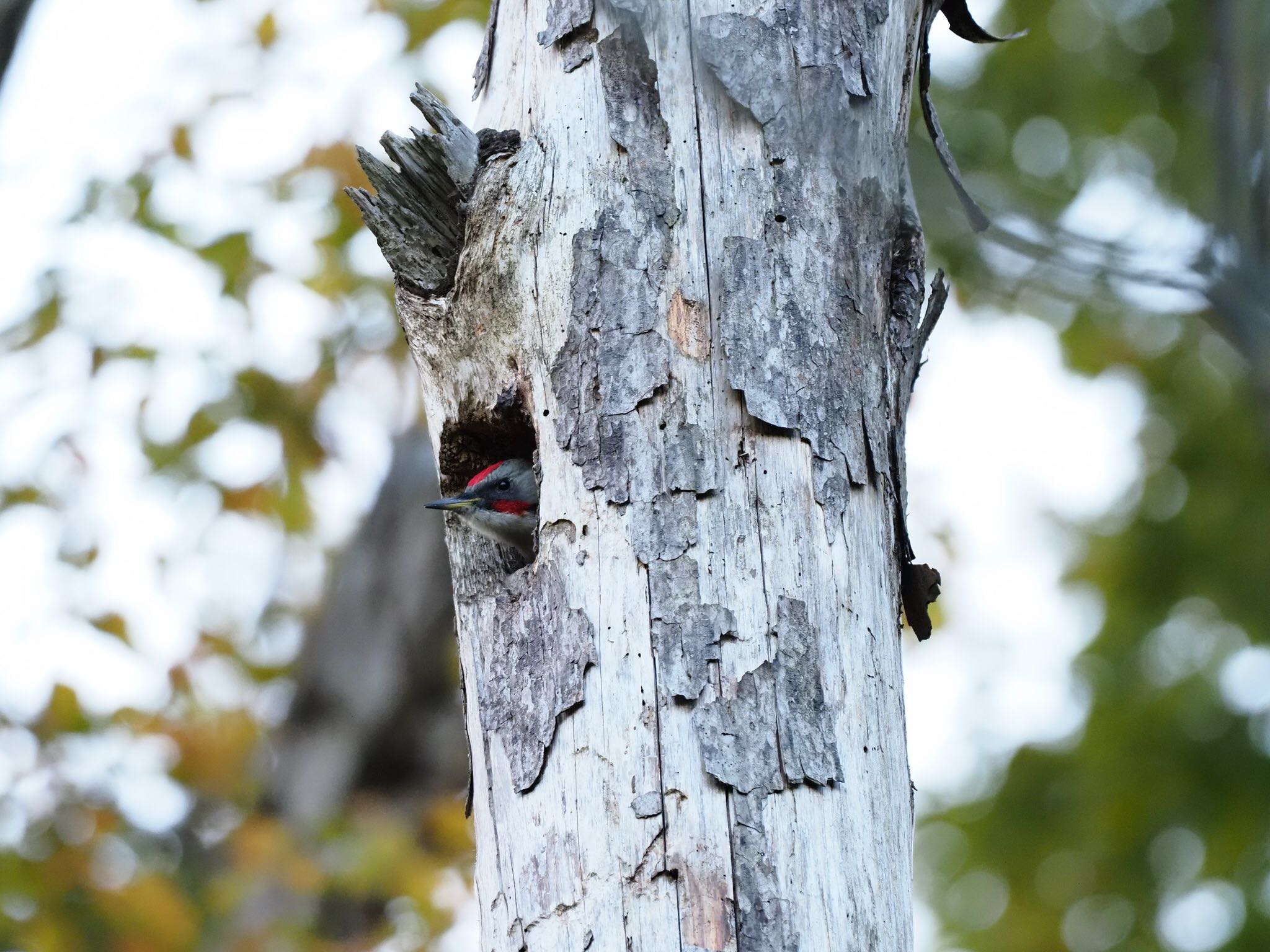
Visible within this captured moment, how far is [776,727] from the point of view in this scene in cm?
218

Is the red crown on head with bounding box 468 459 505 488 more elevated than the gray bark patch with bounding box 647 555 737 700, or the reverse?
the red crown on head with bounding box 468 459 505 488

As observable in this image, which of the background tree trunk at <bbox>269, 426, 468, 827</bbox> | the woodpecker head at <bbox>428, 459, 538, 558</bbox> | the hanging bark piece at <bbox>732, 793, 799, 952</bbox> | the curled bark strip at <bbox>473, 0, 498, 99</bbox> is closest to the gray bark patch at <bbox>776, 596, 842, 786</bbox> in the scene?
the hanging bark piece at <bbox>732, 793, 799, 952</bbox>

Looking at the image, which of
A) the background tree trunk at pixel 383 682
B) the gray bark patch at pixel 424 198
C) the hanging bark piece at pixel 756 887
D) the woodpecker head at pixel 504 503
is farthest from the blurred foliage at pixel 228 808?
the hanging bark piece at pixel 756 887

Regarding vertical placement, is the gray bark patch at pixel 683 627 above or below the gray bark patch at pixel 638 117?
below

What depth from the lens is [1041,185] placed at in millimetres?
2270

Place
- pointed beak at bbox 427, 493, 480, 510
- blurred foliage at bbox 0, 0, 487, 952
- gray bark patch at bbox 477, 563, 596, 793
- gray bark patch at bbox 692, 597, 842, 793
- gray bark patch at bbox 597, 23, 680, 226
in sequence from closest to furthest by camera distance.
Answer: gray bark patch at bbox 692, 597, 842, 793, gray bark patch at bbox 477, 563, 596, 793, gray bark patch at bbox 597, 23, 680, 226, pointed beak at bbox 427, 493, 480, 510, blurred foliage at bbox 0, 0, 487, 952

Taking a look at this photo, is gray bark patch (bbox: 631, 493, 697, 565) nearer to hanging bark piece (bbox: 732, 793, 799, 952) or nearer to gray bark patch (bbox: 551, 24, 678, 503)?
gray bark patch (bbox: 551, 24, 678, 503)

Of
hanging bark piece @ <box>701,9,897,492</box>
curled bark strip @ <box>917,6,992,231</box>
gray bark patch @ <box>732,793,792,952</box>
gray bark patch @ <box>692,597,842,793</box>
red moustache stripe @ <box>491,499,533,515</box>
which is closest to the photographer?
gray bark patch @ <box>732,793,792,952</box>

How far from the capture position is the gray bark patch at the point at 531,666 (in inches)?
90.7

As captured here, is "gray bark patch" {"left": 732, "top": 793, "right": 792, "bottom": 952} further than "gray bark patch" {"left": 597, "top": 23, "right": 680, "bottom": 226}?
No

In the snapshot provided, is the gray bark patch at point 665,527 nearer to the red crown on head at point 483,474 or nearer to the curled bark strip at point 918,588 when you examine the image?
the curled bark strip at point 918,588

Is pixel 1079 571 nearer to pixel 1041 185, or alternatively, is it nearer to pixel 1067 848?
pixel 1067 848

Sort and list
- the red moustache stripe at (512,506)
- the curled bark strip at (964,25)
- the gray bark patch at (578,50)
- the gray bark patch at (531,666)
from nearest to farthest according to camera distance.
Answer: the gray bark patch at (531,666)
the gray bark patch at (578,50)
the curled bark strip at (964,25)
the red moustache stripe at (512,506)

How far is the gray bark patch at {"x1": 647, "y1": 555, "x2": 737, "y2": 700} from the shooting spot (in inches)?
86.8
